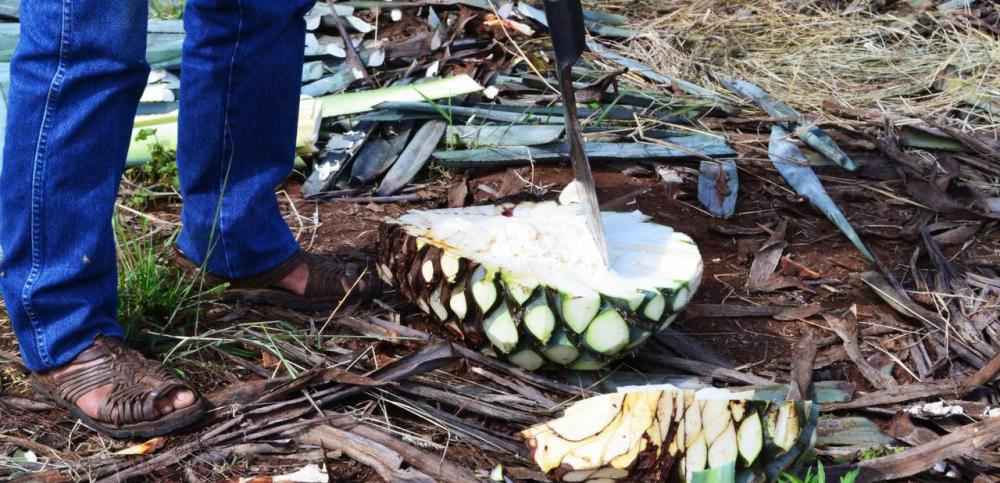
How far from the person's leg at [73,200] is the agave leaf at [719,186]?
1743 mm

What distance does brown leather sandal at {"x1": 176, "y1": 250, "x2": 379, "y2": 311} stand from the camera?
102 inches

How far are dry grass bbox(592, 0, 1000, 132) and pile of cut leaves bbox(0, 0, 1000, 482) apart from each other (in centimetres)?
5

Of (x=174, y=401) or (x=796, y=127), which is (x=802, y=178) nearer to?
(x=796, y=127)

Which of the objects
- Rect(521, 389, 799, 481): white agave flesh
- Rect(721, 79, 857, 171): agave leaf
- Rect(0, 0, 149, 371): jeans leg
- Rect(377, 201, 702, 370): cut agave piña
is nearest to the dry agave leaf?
Rect(0, 0, 149, 371): jeans leg

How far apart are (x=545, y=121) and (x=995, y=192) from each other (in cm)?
150

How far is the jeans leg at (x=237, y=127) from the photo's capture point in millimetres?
2307

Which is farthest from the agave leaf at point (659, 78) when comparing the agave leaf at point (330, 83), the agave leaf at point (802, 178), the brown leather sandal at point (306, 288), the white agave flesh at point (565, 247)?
the brown leather sandal at point (306, 288)

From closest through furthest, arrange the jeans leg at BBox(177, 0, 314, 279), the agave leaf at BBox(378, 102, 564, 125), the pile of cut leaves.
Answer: the pile of cut leaves < the jeans leg at BBox(177, 0, 314, 279) < the agave leaf at BBox(378, 102, 564, 125)

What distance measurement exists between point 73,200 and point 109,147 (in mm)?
129

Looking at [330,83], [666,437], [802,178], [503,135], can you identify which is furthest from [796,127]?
[666,437]

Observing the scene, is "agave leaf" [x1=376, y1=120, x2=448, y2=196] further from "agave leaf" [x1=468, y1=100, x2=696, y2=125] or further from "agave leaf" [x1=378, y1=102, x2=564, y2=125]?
"agave leaf" [x1=468, y1=100, x2=696, y2=125]

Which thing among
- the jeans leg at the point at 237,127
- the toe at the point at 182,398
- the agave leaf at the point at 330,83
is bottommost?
the agave leaf at the point at 330,83

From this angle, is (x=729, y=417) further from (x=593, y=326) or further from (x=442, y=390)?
(x=442, y=390)

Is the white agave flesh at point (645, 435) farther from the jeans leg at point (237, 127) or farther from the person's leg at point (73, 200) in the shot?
the jeans leg at point (237, 127)
